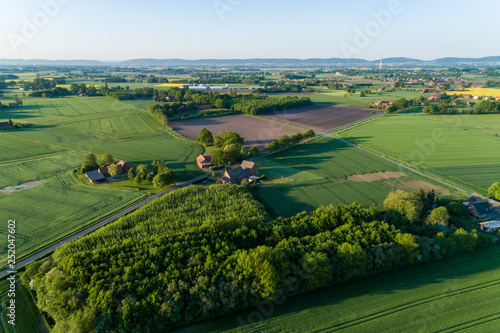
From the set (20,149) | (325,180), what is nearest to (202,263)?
(325,180)

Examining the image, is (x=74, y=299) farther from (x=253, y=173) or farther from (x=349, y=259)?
(x=253, y=173)

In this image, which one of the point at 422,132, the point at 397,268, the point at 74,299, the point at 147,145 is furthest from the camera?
the point at 422,132

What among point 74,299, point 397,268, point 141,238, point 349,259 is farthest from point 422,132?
point 74,299

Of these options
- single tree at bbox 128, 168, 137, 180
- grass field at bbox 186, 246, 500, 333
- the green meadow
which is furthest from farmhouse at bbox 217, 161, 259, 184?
the green meadow

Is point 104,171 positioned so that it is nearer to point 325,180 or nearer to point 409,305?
point 325,180

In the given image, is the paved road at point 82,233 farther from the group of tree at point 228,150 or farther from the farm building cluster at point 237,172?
the group of tree at point 228,150

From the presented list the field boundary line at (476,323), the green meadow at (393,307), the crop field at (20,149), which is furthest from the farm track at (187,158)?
the field boundary line at (476,323)
